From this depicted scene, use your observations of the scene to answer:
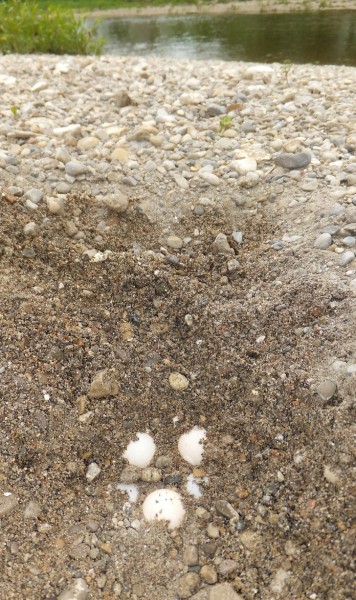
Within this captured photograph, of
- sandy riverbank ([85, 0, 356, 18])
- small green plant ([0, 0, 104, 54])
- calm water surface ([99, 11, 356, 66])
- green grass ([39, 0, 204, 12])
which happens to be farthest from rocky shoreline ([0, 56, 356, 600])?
green grass ([39, 0, 204, 12])

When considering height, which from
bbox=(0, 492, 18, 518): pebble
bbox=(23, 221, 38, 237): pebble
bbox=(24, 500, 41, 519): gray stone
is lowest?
bbox=(24, 500, 41, 519): gray stone

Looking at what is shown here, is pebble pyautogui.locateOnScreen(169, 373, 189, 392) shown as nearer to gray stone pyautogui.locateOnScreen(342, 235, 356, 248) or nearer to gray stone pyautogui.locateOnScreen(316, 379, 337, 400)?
gray stone pyautogui.locateOnScreen(316, 379, 337, 400)

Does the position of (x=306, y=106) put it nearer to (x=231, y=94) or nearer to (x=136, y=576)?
(x=231, y=94)

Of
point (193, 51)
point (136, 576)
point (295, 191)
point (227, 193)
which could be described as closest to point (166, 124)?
point (227, 193)

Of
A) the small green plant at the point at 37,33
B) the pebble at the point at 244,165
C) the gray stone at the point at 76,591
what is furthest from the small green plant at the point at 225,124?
the small green plant at the point at 37,33

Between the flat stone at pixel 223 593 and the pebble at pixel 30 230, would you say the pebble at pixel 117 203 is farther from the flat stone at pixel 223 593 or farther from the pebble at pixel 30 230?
the flat stone at pixel 223 593

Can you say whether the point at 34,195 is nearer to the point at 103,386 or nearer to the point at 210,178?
the point at 210,178

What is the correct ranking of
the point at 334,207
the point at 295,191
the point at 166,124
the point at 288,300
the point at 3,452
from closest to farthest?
the point at 3,452 < the point at 288,300 < the point at 334,207 < the point at 295,191 < the point at 166,124

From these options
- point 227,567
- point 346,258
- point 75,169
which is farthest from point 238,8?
point 227,567
